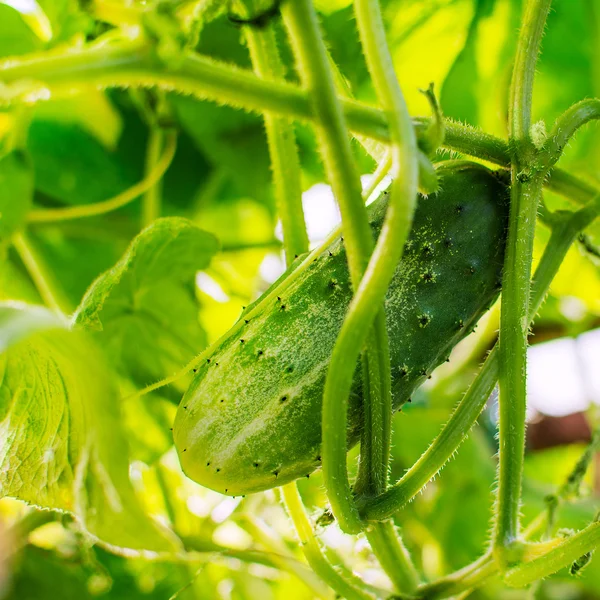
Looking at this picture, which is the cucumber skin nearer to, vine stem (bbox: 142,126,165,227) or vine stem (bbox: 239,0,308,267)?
vine stem (bbox: 239,0,308,267)

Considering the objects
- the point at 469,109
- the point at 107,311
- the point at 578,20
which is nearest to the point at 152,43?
the point at 107,311

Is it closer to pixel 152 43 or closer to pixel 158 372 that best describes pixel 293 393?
pixel 152 43

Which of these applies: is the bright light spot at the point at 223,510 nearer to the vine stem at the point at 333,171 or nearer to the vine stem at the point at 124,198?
the vine stem at the point at 124,198

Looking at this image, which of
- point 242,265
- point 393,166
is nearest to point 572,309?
point 242,265

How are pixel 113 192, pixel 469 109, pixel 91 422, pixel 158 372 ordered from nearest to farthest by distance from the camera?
pixel 91 422 → pixel 158 372 → pixel 469 109 → pixel 113 192

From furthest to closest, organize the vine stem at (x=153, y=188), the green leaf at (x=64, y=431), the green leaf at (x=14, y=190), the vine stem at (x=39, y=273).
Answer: the vine stem at (x=153, y=188), the vine stem at (x=39, y=273), the green leaf at (x=14, y=190), the green leaf at (x=64, y=431)

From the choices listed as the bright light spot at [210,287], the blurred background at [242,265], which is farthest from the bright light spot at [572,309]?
the bright light spot at [210,287]

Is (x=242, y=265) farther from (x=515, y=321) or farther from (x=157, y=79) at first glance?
(x=157, y=79)
